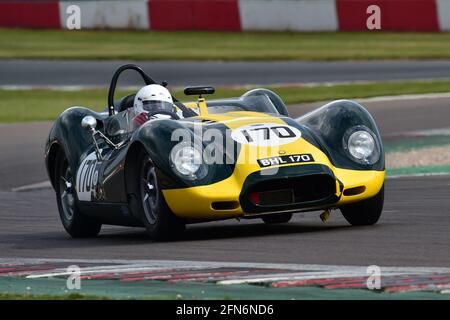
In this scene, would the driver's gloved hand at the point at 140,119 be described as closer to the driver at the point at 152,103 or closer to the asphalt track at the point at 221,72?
the driver at the point at 152,103

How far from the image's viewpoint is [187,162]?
29.8ft

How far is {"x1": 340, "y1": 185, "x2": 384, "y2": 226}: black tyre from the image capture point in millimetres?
9594

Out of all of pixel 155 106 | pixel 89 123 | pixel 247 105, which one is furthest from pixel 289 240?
pixel 89 123

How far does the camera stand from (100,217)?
10508mm

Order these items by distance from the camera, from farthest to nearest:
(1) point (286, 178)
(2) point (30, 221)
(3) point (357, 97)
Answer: (3) point (357, 97) < (2) point (30, 221) < (1) point (286, 178)

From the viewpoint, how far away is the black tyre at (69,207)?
36.0 feet

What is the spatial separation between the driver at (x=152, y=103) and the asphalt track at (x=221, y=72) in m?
13.3

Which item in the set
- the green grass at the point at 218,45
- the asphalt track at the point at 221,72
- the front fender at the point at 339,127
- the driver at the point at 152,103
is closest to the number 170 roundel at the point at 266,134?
the front fender at the point at 339,127

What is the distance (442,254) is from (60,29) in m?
25.4

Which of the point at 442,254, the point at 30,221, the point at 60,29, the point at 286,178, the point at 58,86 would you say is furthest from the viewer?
the point at 60,29

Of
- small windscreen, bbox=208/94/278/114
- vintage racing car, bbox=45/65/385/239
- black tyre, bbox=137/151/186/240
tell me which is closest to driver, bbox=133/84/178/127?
vintage racing car, bbox=45/65/385/239

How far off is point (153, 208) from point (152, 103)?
1251 millimetres

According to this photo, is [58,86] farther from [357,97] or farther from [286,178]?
[286,178]
